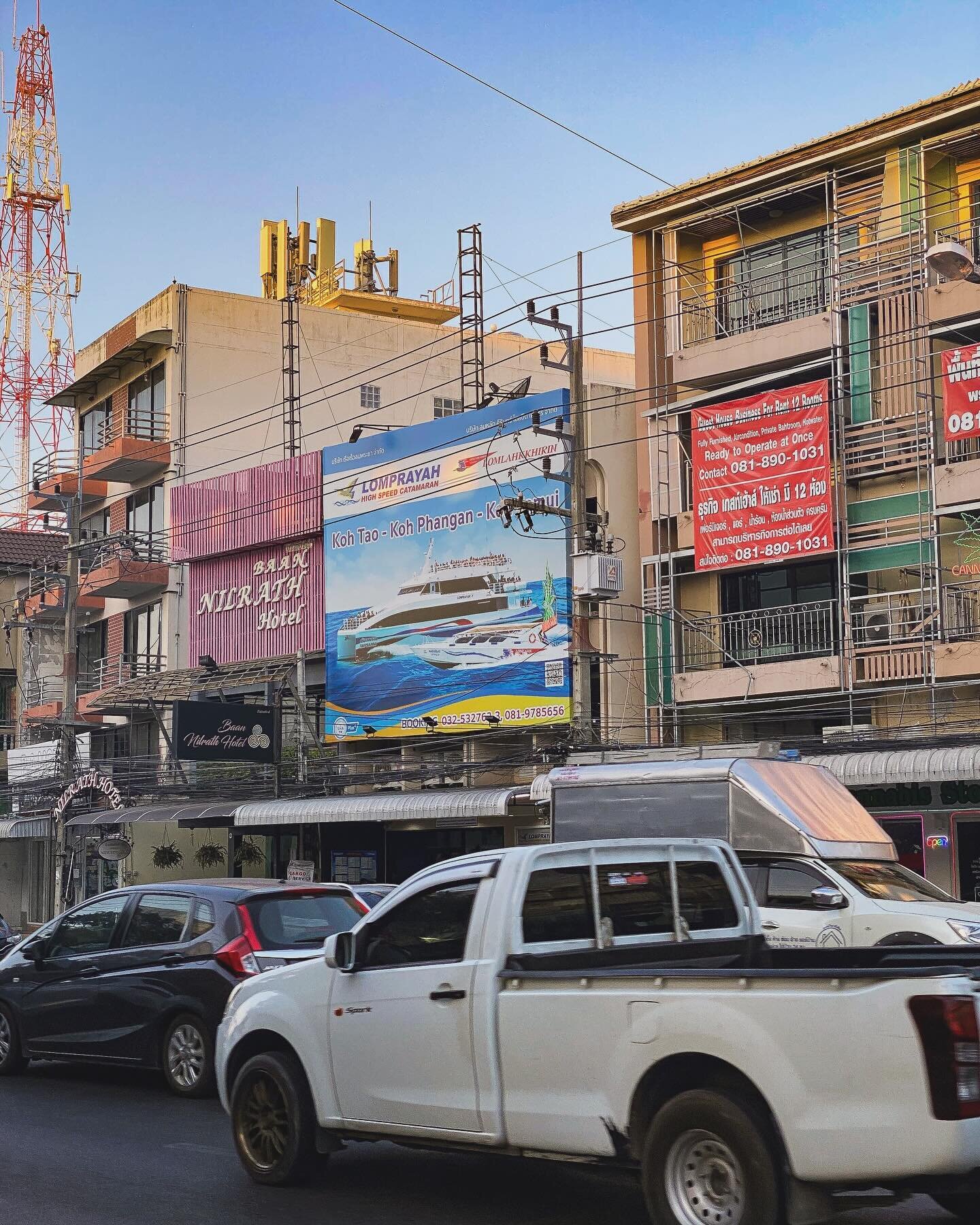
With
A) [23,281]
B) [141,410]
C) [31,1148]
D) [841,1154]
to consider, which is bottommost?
[31,1148]

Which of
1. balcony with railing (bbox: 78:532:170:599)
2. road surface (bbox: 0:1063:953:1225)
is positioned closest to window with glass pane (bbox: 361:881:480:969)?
road surface (bbox: 0:1063:953:1225)

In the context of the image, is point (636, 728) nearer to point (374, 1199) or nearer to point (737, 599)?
point (737, 599)

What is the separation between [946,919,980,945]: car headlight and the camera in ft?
47.2

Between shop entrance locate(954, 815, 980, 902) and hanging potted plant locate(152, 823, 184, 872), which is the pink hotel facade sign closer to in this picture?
hanging potted plant locate(152, 823, 184, 872)

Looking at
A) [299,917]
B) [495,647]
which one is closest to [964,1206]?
[299,917]

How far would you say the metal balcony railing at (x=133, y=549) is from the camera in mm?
43031

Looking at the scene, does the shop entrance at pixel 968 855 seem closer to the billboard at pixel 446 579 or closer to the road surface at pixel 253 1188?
the billboard at pixel 446 579

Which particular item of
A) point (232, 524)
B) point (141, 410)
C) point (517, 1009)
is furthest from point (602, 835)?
point (141, 410)

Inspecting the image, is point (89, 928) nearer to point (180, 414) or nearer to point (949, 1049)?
point (949, 1049)

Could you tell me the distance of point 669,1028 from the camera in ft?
23.9

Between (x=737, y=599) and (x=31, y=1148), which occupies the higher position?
(x=737, y=599)

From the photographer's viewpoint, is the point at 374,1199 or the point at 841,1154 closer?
the point at 841,1154

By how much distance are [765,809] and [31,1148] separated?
781cm

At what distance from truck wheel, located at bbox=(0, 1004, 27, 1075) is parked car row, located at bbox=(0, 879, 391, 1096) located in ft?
0.54
